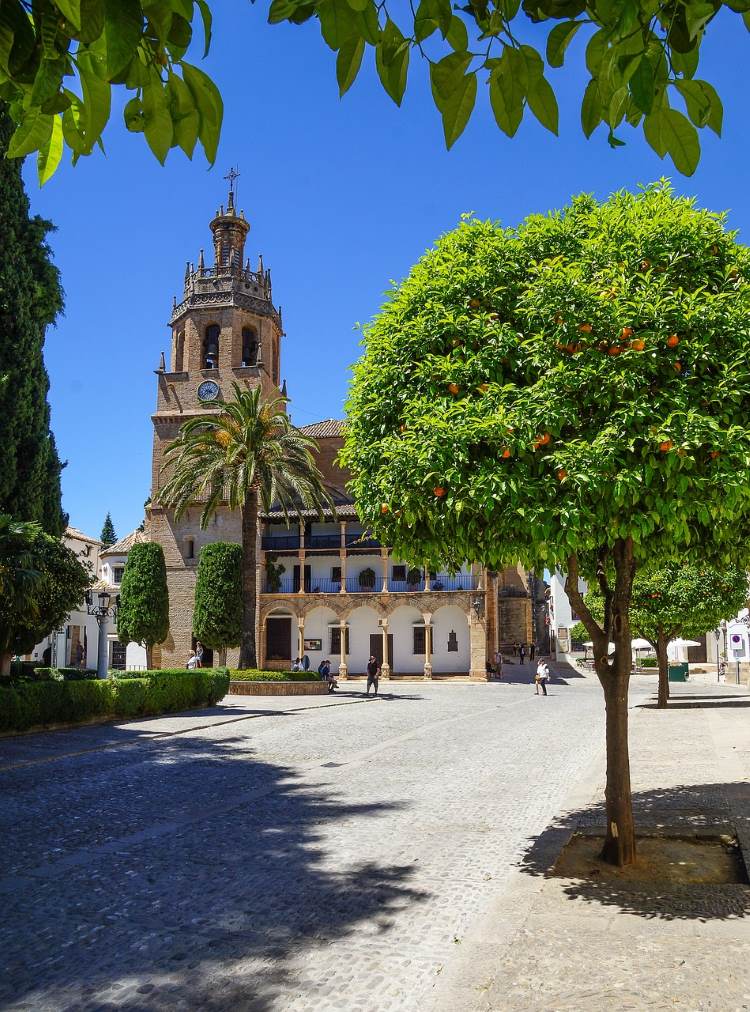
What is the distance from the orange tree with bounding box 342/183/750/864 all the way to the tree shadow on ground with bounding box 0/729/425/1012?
2526 mm

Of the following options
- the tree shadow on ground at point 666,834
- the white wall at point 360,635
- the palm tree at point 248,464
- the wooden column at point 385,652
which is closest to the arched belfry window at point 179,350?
the palm tree at point 248,464

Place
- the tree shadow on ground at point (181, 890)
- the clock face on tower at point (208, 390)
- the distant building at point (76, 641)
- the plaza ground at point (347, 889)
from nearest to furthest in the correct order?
the plaza ground at point (347, 889)
the tree shadow on ground at point (181, 890)
the clock face on tower at point (208, 390)
the distant building at point (76, 641)

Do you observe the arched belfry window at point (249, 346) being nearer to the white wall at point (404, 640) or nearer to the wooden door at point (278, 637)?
the wooden door at point (278, 637)

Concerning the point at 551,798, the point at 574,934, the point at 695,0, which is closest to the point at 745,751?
the point at 551,798

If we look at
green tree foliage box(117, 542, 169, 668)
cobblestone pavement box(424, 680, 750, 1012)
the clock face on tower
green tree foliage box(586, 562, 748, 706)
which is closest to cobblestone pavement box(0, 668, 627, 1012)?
cobblestone pavement box(424, 680, 750, 1012)

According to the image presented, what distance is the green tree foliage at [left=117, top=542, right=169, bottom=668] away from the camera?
33.5m

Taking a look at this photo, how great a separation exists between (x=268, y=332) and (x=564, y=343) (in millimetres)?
39944

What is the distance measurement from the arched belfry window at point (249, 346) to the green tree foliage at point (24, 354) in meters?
23.1

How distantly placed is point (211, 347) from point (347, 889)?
4037 centimetres

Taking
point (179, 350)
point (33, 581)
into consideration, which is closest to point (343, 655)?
point (179, 350)

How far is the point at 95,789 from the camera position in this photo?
10852mm

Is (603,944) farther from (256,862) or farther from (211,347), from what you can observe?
(211,347)

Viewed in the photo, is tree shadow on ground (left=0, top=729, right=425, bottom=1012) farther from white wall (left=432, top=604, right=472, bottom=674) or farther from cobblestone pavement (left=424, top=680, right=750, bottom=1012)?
white wall (left=432, top=604, right=472, bottom=674)

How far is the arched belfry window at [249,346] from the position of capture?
44188 millimetres
